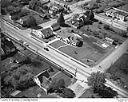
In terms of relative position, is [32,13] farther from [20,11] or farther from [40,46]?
[40,46]

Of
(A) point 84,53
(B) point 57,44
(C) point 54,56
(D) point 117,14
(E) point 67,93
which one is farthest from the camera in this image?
(D) point 117,14

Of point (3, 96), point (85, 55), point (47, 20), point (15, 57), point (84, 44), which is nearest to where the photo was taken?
point (3, 96)

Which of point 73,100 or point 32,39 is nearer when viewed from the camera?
point 73,100

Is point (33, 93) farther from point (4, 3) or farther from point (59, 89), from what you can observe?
point (4, 3)

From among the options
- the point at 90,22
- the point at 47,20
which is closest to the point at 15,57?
the point at 47,20

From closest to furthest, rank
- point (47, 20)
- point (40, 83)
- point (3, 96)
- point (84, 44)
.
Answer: point (3, 96) → point (40, 83) → point (84, 44) → point (47, 20)

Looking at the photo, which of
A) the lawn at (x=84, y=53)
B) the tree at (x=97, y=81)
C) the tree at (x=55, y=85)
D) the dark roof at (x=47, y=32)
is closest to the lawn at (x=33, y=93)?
the tree at (x=55, y=85)

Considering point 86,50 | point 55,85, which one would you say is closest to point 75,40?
point 86,50
